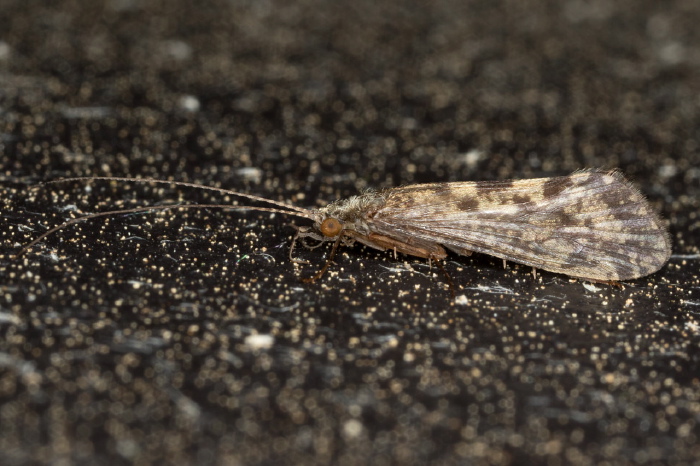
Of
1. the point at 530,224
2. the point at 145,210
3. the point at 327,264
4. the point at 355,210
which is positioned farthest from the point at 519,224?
the point at 145,210

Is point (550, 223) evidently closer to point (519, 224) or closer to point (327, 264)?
point (519, 224)

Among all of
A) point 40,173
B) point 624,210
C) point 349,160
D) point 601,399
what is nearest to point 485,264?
point 624,210

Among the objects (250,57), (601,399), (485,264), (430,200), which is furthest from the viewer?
(250,57)

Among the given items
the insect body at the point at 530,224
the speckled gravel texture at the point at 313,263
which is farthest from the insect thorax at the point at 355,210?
the speckled gravel texture at the point at 313,263

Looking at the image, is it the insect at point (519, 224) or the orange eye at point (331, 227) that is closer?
the insect at point (519, 224)

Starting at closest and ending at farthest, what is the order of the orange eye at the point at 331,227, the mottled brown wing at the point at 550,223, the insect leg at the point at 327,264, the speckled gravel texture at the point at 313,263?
the speckled gravel texture at the point at 313,263
the insect leg at the point at 327,264
the mottled brown wing at the point at 550,223
the orange eye at the point at 331,227

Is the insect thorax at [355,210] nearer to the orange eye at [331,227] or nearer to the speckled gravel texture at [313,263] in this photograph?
the orange eye at [331,227]

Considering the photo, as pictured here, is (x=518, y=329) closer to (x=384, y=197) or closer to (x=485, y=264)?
(x=485, y=264)
